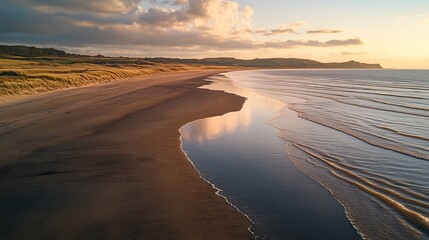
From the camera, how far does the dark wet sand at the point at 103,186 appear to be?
5.99 meters

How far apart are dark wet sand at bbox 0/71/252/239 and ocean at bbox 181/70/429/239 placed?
754 millimetres

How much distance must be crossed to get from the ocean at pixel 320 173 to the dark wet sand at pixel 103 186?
0.75 m

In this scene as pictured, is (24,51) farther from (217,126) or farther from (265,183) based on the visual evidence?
(265,183)

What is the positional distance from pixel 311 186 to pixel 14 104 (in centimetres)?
2020

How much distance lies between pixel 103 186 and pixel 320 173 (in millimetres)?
5972

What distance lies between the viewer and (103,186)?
8.00 metres

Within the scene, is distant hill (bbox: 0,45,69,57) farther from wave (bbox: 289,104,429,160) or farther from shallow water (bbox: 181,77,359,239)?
shallow water (bbox: 181,77,359,239)

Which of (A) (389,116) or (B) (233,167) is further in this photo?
(A) (389,116)

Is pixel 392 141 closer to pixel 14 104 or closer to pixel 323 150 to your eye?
pixel 323 150

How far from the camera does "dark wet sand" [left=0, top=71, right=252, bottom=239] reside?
5988 millimetres

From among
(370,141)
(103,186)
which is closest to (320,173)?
(370,141)

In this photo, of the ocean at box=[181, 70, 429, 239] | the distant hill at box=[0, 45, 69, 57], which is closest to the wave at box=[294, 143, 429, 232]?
the ocean at box=[181, 70, 429, 239]

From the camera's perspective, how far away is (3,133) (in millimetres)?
13141

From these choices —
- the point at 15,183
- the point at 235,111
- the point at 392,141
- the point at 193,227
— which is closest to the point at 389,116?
the point at 392,141
